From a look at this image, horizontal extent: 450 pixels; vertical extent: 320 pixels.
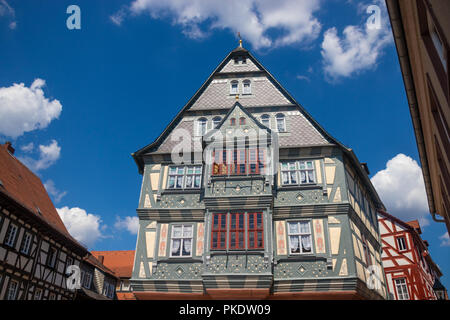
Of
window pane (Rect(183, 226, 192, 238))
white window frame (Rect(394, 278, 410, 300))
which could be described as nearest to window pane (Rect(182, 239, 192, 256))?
window pane (Rect(183, 226, 192, 238))

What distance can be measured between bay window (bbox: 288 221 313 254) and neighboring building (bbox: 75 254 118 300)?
19439mm

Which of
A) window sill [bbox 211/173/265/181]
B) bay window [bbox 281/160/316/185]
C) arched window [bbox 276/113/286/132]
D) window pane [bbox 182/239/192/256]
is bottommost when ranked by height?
window pane [bbox 182/239/192/256]

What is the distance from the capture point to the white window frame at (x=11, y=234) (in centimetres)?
2020

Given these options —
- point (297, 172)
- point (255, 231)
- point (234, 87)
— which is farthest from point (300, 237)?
point (234, 87)

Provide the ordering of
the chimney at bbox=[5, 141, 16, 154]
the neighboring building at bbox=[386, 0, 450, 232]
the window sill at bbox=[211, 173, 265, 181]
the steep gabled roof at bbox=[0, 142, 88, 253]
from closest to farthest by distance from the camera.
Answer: the neighboring building at bbox=[386, 0, 450, 232]
the window sill at bbox=[211, 173, 265, 181]
the steep gabled roof at bbox=[0, 142, 88, 253]
the chimney at bbox=[5, 141, 16, 154]

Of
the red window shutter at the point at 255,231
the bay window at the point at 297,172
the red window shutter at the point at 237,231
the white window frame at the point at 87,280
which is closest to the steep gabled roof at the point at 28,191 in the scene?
the white window frame at the point at 87,280

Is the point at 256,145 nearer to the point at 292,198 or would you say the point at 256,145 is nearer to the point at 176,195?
the point at 292,198

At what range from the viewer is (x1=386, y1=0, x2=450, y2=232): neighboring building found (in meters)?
6.49

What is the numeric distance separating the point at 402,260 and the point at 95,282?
2721 cm

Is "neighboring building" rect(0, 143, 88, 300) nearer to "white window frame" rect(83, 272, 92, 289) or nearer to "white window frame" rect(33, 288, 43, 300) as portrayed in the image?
"white window frame" rect(33, 288, 43, 300)

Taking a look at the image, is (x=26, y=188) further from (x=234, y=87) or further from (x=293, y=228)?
(x=293, y=228)

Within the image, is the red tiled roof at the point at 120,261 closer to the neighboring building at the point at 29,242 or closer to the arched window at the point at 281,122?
the neighboring building at the point at 29,242

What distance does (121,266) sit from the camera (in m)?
44.5

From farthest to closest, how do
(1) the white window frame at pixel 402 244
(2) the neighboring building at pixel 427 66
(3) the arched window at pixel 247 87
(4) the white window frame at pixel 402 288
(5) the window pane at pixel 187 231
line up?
(1) the white window frame at pixel 402 244, (4) the white window frame at pixel 402 288, (3) the arched window at pixel 247 87, (5) the window pane at pixel 187 231, (2) the neighboring building at pixel 427 66
